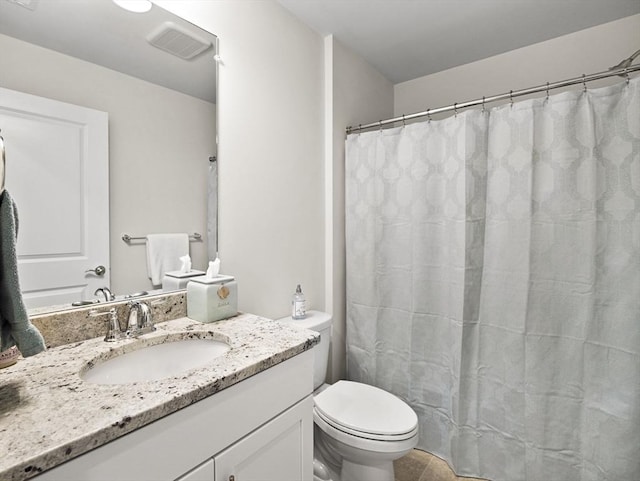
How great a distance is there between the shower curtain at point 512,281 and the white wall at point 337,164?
0.14m

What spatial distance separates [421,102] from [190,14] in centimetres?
178

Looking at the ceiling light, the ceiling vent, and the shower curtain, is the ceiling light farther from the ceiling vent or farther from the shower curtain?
the shower curtain

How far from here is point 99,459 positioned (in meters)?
→ 0.58

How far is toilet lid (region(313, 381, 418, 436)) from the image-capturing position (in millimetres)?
1315

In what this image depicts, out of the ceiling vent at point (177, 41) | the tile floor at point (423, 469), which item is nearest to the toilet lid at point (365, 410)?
the tile floor at point (423, 469)

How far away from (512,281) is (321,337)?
97 centimetres

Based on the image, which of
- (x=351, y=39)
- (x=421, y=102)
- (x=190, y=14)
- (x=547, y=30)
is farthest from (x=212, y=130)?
(x=547, y=30)

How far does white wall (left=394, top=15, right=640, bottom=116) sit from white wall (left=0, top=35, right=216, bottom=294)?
179 centimetres

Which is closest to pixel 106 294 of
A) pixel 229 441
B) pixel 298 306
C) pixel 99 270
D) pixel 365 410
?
pixel 99 270

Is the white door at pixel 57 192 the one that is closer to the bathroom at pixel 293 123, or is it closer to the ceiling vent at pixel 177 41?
the bathroom at pixel 293 123

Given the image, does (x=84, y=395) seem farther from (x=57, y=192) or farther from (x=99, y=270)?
(x=57, y=192)

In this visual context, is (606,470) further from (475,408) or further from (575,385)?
(475,408)

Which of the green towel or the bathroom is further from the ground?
the bathroom

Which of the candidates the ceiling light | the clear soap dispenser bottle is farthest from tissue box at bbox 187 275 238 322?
the ceiling light
